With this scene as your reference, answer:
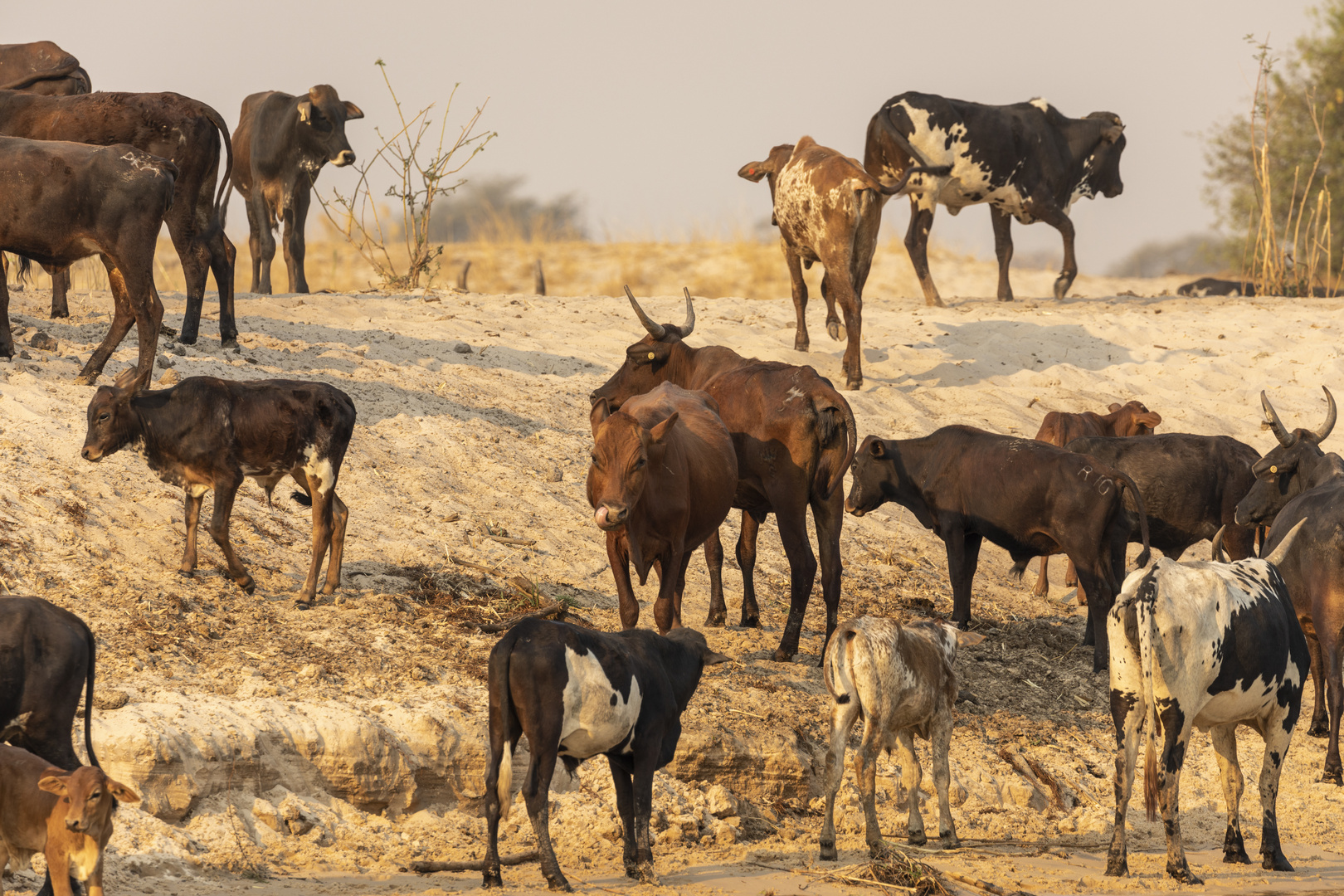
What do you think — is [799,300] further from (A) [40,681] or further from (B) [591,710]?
(A) [40,681]

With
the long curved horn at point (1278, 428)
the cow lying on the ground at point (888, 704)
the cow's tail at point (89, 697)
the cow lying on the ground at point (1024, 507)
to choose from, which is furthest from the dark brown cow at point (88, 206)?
the long curved horn at point (1278, 428)

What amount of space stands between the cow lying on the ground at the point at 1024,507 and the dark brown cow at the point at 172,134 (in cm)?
632

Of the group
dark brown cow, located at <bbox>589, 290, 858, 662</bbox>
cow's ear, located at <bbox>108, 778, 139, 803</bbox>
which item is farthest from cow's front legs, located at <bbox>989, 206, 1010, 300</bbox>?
cow's ear, located at <bbox>108, 778, 139, 803</bbox>

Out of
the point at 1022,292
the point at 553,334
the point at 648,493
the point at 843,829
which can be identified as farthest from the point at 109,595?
the point at 1022,292

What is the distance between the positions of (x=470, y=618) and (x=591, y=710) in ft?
9.15

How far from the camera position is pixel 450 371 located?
14180 mm

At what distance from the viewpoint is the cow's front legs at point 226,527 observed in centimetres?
897

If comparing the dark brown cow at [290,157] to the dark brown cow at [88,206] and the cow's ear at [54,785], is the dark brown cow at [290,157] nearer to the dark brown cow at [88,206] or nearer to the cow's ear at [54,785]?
the dark brown cow at [88,206]

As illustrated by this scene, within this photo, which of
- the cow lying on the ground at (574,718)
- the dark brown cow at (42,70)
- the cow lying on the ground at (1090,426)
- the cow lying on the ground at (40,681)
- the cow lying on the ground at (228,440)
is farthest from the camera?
the dark brown cow at (42,70)

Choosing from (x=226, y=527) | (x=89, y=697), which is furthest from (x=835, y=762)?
(x=226, y=527)

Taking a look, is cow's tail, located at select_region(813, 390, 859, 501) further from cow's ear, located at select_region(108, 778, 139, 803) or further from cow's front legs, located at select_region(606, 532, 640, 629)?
cow's ear, located at select_region(108, 778, 139, 803)

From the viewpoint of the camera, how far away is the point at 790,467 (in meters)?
10.2

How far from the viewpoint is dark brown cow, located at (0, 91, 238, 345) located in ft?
41.8

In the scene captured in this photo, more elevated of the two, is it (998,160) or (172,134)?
(998,160)
